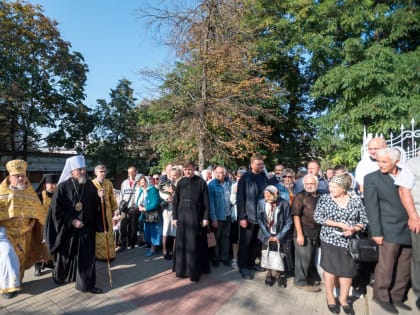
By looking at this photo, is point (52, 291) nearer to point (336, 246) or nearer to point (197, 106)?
point (336, 246)

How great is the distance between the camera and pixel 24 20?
16.6 m

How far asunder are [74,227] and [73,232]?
110mm

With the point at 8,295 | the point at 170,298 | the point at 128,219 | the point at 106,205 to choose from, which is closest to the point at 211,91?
the point at 128,219

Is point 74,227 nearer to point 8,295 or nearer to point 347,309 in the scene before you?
point 8,295

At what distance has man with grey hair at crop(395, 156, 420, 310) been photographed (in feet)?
10.8

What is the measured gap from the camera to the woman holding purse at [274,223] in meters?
4.41

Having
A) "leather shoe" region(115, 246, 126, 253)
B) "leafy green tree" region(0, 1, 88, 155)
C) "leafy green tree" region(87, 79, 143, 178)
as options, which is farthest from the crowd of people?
"leafy green tree" region(87, 79, 143, 178)

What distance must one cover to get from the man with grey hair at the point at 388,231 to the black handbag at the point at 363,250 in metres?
0.14

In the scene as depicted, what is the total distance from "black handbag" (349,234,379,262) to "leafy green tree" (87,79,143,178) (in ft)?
57.7

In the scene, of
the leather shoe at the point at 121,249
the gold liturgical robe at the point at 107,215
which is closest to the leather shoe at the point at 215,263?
the gold liturgical robe at the point at 107,215

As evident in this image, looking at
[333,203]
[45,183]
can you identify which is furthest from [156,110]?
[333,203]

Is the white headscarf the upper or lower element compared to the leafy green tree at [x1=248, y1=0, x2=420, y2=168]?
Result: lower

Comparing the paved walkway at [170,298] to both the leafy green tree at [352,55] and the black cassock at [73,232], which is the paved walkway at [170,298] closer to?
the black cassock at [73,232]

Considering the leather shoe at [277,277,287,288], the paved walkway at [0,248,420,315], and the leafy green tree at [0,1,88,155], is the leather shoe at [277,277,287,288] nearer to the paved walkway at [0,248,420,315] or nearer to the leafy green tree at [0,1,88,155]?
the paved walkway at [0,248,420,315]
